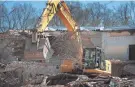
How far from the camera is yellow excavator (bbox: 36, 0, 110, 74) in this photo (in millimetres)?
22006

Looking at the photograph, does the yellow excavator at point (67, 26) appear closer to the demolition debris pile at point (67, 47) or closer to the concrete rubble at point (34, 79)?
the demolition debris pile at point (67, 47)

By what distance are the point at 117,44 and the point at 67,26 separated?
17423 mm

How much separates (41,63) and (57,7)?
3.70 meters

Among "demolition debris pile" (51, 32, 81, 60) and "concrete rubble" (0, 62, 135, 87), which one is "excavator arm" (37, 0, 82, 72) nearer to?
"demolition debris pile" (51, 32, 81, 60)

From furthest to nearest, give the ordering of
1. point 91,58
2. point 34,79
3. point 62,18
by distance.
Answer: point 91,58, point 62,18, point 34,79

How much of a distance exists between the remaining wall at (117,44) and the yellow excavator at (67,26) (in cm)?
1544

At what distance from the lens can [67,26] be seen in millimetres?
23688

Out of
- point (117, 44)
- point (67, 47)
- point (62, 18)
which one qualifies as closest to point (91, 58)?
point (67, 47)

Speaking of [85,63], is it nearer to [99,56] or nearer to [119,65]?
[99,56]

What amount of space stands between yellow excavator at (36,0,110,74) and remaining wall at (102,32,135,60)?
15439 mm

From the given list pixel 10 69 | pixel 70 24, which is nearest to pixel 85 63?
pixel 70 24

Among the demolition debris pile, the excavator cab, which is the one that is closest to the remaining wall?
the excavator cab

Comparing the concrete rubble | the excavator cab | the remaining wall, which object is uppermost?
the remaining wall

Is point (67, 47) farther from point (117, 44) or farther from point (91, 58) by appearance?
point (117, 44)
